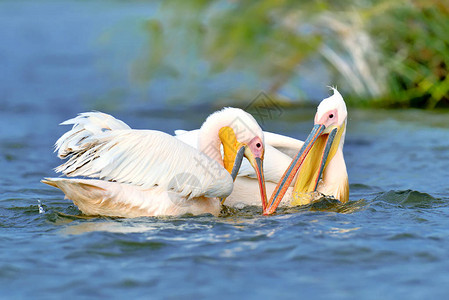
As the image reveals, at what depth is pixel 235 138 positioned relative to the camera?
202 inches

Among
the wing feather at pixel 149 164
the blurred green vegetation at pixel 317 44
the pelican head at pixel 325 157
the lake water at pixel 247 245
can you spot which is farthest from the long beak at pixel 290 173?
the blurred green vegetation at pixel 317 44

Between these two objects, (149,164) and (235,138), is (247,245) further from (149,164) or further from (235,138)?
(235,138)

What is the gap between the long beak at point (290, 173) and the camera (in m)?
5.09

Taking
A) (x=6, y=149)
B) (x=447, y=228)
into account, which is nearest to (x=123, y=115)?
(x=6, y=149)

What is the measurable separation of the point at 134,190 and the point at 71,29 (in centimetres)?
2207

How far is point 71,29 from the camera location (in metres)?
25.9

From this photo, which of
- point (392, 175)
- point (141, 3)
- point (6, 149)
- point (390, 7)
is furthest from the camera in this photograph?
point (141, 3)

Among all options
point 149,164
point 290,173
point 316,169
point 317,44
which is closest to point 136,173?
point 149,164

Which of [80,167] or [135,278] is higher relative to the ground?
[80,167]

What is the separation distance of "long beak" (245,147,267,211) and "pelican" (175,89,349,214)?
0.53ft

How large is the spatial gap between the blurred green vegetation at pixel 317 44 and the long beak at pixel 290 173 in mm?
4922

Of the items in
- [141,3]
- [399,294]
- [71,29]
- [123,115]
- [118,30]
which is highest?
[141,3]

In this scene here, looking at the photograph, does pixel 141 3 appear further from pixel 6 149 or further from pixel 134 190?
pixel 134 190

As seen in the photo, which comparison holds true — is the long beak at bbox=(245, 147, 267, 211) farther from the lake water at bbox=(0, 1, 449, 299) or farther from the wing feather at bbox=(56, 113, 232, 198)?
the wing feather at bbox=(56, 113, 232, 198)
